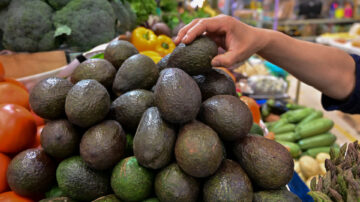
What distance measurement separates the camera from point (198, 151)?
648mm

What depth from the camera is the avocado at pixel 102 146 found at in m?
0.74

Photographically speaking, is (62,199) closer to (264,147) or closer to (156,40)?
(264,147)

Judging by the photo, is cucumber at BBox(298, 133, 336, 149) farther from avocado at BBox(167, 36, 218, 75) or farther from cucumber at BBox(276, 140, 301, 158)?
avocado at BBox(167, 36, 218, 75)

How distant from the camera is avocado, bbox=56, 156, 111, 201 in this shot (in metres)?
0.78

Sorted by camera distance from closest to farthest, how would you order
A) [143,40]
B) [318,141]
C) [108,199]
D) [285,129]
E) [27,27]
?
1. [108,199]
2. [27,27]
3. [143,40]
4. [318,141]
5. [285,129]

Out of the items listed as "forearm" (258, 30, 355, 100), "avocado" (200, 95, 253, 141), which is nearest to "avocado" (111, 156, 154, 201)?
"avocado" (200, 95, 253, 141)

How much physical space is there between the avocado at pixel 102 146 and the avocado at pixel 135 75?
173 mm

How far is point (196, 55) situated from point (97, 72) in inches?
14.8

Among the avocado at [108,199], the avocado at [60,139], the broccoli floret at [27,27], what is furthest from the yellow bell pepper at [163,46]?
the avocado at [108,199]

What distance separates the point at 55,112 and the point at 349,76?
57.8 inches

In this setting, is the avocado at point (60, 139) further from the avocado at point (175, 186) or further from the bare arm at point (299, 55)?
the bare arm at point (299, 55)

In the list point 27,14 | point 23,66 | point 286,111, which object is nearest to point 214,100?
point 23,66

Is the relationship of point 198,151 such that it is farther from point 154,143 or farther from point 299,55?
point 299,55

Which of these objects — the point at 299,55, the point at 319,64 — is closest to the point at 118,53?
the point at 299,55
